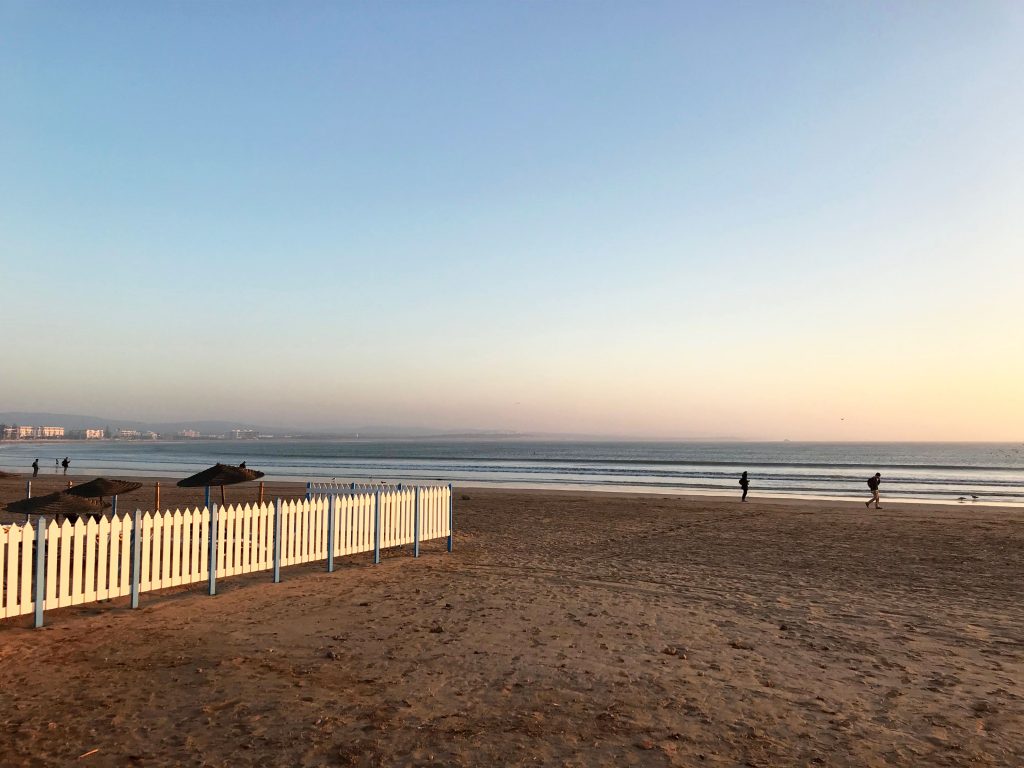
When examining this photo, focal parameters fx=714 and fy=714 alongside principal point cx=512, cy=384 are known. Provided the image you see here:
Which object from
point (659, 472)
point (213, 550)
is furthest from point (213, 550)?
point (659, 472)

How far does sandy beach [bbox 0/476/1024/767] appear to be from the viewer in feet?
16.0

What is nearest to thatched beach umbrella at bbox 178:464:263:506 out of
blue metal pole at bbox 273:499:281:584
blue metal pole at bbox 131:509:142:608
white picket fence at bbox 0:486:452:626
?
white picket fence at bbox 0:486:452:626

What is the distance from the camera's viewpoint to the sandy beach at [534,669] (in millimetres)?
4871

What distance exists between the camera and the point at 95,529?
818 centimetres

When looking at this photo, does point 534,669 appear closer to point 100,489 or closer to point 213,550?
point 213,550

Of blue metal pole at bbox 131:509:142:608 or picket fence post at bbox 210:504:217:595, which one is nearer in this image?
blue metal pole at bbox 131:509:142:608

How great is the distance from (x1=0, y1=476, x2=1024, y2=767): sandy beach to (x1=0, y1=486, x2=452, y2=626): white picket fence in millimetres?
359

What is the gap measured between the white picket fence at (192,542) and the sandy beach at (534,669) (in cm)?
36

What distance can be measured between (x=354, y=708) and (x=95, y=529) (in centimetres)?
451

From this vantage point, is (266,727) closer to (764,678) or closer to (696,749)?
(696,749)

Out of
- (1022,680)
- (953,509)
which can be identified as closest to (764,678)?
(1022,680)

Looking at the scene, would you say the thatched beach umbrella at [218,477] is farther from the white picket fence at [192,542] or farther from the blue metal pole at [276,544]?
the blue metal pole at [276,544]

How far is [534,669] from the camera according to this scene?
6633mm

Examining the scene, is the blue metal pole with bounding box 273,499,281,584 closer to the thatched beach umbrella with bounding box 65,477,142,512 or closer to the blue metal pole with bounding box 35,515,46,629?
the blue metal pole with bounding box 35,515,46,629
